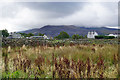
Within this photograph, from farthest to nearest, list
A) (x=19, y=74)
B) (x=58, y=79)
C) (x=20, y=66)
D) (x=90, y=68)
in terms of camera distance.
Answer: (x=20, y=66), (x=19, y=74), (x=90, y=68), (x=58, y=79)

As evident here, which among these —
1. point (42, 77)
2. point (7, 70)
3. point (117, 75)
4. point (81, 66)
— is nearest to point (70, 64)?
point (81, 66)

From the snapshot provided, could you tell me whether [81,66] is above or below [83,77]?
above

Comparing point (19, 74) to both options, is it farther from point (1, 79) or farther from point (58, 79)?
point (58, 79)

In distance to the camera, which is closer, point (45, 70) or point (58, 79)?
point (58, 79)

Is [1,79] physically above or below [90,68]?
below

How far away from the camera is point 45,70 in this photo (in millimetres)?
4082

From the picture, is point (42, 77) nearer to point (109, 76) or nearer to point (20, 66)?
point (20, 66)

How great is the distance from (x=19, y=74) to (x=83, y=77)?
6.55 feet

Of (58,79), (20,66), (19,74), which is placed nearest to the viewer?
(58,79)

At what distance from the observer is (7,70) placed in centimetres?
427

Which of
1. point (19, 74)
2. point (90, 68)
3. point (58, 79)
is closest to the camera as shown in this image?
point (58, 79)

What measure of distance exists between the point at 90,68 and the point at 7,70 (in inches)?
109

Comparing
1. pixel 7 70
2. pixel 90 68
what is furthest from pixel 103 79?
pixel 7 70

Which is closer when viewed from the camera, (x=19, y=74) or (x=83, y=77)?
(x=83, y=77)
